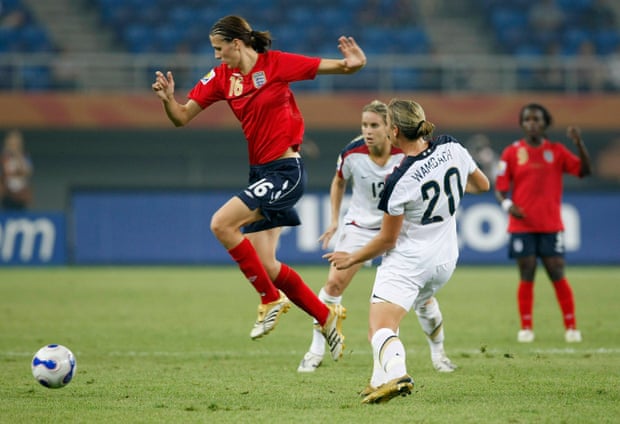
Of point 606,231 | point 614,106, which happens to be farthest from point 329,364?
point 614,106

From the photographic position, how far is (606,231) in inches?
792

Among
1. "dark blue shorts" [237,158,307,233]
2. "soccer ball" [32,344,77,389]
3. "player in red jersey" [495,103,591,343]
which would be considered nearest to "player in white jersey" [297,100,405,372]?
"dark blue shorts" [237,158,307,233]

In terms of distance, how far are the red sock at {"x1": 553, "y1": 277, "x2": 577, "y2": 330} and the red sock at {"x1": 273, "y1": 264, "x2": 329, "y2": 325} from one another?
10.6 feet

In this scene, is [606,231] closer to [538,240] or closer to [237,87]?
[538,240]

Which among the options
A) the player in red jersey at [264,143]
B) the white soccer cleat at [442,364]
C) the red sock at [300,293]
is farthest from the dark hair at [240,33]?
the white soccer cleat at [442,364]

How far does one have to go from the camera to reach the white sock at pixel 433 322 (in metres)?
7.80

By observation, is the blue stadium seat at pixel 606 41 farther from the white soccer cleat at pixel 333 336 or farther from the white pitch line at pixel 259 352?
the white soccer cleat at pixel 333 336

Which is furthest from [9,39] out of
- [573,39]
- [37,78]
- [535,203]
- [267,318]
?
[267,318]

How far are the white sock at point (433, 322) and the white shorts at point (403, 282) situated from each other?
122cm

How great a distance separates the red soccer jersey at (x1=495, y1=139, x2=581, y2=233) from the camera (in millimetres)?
10398

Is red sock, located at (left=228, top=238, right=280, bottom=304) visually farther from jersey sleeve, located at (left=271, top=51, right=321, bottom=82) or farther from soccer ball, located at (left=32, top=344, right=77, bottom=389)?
soccer ball, located at (left=32, top=344, right=77, bottom=389)

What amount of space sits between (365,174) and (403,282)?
215 cm

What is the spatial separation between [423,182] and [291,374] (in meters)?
2.25

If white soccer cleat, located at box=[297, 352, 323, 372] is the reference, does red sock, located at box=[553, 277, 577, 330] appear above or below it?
above
